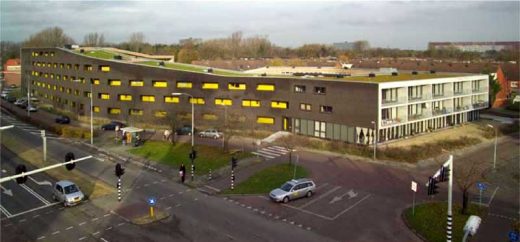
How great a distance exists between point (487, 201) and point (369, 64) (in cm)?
9075

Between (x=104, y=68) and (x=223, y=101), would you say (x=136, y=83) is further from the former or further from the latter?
(x=223, y=101)

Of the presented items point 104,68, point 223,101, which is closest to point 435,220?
point 223,101

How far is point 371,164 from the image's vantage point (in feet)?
149

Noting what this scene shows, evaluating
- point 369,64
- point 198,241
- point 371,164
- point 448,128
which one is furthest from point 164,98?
point 369,64

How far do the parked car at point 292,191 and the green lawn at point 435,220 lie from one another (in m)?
7.18

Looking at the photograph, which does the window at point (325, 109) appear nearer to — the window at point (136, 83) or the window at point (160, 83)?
the window at point (160, 83)

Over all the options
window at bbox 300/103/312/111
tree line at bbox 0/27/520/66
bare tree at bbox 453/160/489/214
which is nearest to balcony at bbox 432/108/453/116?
bare tree at bbox 453/160/489/214

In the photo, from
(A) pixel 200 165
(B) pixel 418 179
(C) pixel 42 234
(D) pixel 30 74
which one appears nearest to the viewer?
(C) pixel 42 234

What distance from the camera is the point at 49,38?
159750 mm

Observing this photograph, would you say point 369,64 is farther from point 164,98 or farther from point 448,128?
point 164,98

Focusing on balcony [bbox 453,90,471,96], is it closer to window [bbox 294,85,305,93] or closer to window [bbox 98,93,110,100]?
window [bbox 294,85,305,93]

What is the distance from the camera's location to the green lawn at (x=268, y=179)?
37.0 m

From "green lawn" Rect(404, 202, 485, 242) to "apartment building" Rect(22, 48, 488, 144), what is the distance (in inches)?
800

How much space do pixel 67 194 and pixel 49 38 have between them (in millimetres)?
141622
